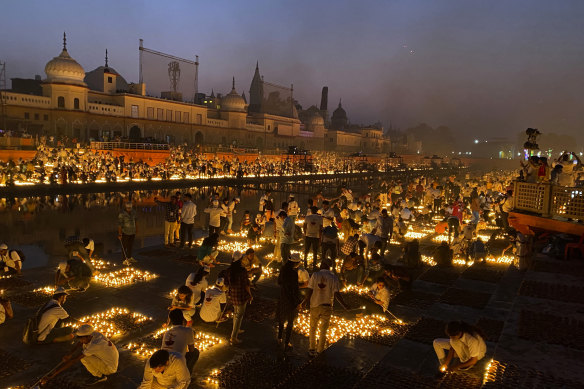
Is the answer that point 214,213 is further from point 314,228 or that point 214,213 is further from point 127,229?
point 314,228

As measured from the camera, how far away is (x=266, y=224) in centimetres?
1248

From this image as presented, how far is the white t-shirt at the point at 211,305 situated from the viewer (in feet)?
23.4

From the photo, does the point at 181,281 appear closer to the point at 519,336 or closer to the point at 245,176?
the point at 519,336

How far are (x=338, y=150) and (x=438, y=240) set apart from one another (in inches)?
3355

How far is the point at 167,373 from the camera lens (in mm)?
4379

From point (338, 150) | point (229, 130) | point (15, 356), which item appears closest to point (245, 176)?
point (229, 130)

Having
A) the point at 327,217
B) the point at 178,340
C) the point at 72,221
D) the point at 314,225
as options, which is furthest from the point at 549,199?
the point at 72,221

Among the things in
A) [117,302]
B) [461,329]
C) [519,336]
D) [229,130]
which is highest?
[229,130]

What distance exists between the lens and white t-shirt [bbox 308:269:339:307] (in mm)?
6020

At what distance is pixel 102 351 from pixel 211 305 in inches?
82.4

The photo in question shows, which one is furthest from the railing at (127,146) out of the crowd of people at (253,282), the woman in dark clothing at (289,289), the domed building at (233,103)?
the woman in dark clothing at (289,289)

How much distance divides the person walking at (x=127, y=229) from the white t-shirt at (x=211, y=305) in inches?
165

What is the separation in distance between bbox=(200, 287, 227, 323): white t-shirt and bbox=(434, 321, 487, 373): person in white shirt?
365cm

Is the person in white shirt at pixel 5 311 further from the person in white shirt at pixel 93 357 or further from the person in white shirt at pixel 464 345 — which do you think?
the person in white shirt at pixel 464 345
